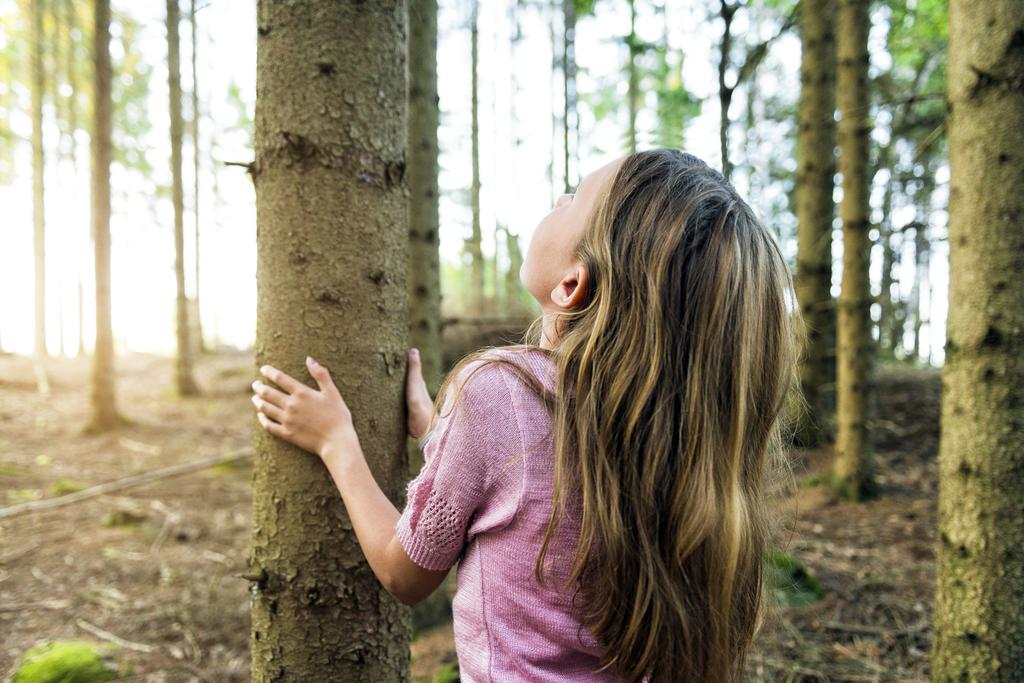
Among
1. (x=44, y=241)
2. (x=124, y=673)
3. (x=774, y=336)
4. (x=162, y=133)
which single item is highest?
(x=162, y=133)

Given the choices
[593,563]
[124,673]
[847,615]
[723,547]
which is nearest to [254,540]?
[593,563]

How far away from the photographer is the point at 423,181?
11.7 ft

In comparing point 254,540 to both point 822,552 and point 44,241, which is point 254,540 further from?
point 44,241

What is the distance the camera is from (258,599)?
1.54 m

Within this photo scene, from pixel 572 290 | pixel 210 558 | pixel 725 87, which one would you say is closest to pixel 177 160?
pixel 210 558

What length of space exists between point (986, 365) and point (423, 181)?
282 centimetres

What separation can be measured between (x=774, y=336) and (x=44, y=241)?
16061 mm

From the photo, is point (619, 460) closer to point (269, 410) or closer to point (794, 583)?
point (269, 410)

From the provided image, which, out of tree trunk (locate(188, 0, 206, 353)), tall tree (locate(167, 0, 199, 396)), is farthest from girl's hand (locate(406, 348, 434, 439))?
tree trunk (locate(188, 0, 206, 353))

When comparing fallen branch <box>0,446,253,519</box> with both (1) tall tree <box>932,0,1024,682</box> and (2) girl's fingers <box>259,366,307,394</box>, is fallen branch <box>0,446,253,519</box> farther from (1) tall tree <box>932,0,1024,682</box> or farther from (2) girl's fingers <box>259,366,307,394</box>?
(1) tall tree <box>932,0,1024,682</box>

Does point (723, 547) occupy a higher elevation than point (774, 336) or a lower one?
lower

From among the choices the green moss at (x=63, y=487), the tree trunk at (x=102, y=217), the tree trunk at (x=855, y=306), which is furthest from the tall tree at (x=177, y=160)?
the tree trunk at (x=855, y=306)

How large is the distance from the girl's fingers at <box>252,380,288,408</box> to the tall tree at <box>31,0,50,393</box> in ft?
40.1

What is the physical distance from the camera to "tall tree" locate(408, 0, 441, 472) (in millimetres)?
3547
